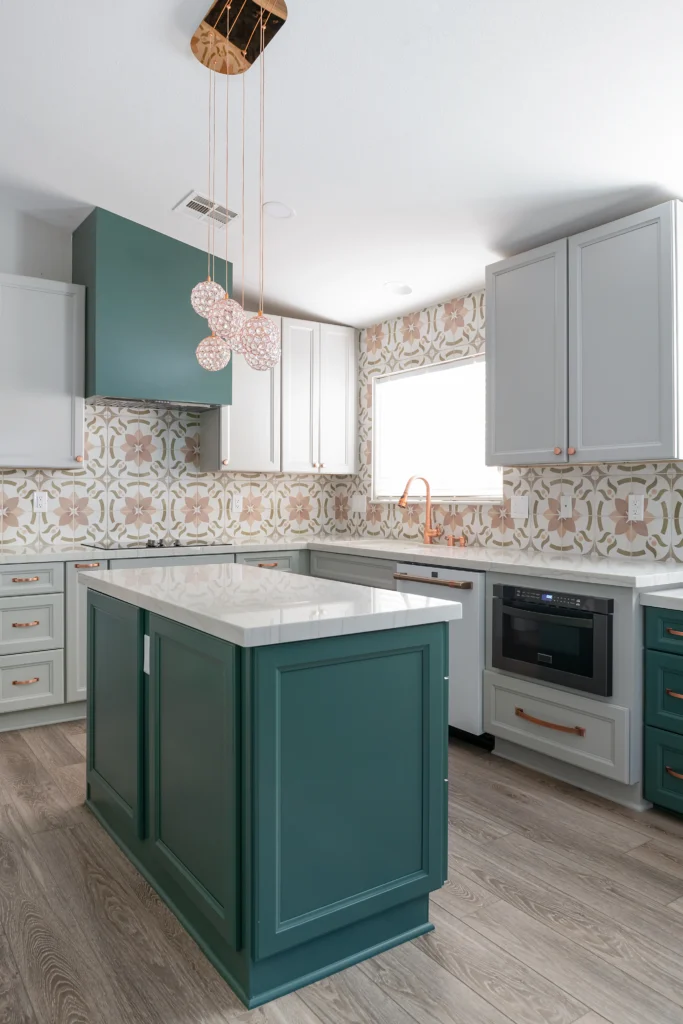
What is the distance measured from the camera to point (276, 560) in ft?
14.5

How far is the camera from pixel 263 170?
3275 mm

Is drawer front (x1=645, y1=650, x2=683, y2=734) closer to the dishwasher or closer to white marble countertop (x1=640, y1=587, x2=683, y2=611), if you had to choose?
white marble countertop (x1=640, y1=587, x2=683, y2=611)

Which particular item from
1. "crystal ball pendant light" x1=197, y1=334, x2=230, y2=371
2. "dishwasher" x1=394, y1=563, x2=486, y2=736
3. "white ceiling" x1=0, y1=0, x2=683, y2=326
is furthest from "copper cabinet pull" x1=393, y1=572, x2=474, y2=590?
"white ceiling" x1=0, y1=0, x2=683, y2=326

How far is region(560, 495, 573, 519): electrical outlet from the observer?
3551 mm

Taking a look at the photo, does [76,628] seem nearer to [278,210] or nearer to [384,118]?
[278,210]

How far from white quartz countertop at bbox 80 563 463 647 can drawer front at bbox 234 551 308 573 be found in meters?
1.75

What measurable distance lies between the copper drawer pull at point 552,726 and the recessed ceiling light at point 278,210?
2606mm

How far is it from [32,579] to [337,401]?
89.3 inches

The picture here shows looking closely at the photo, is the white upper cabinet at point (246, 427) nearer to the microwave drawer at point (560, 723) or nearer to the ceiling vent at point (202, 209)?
the ceiling vent at point (202, 209)

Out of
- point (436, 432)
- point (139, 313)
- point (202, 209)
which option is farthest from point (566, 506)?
point (139, 313)

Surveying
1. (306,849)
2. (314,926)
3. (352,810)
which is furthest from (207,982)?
(352,810)

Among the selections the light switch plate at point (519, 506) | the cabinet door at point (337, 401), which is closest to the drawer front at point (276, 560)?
the cabinet door at point (337, 401)

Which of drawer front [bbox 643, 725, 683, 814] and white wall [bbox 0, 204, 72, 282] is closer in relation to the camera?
drawer front [bbox 643, 725, 683, 814]

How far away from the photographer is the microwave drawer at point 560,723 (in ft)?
8.92
